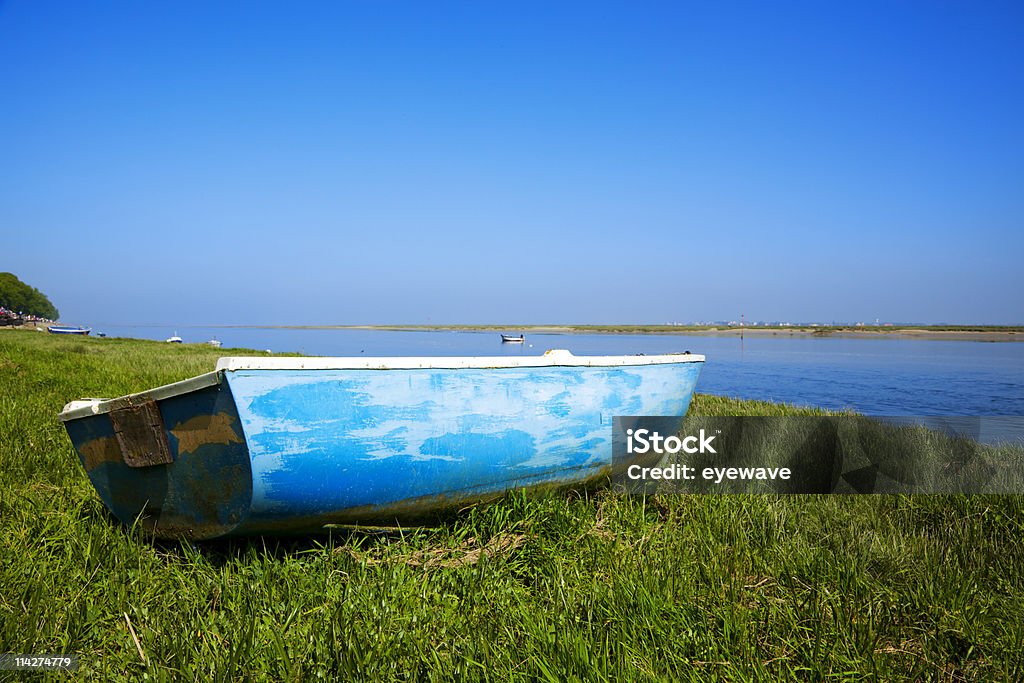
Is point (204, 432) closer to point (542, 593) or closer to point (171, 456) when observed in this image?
point (171, 456)

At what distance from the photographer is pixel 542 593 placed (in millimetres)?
3135

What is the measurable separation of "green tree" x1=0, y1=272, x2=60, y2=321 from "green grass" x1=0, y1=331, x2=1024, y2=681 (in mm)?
104477

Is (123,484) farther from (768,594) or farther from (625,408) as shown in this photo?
(768,594)

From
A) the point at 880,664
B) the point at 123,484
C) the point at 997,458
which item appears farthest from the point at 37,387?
the point at 997,458

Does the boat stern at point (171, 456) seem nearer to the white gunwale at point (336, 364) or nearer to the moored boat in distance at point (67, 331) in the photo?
the white gunwale at point (336, 364)

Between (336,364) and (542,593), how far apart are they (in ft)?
5.14

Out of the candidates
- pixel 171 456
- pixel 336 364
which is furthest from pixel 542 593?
pixel 171 456

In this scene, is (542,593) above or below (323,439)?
below

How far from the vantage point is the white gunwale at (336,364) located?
299 cm

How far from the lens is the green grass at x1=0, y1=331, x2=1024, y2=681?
248 cm

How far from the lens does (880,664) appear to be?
238 centimetres

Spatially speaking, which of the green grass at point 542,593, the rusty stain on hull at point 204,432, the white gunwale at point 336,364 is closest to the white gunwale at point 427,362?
the white gunwale at point 336,364

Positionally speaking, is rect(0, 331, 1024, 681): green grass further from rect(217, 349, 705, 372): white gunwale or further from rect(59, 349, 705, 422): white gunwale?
rect(217, 349, 705, 372): white gunwale

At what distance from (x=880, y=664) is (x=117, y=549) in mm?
3741
